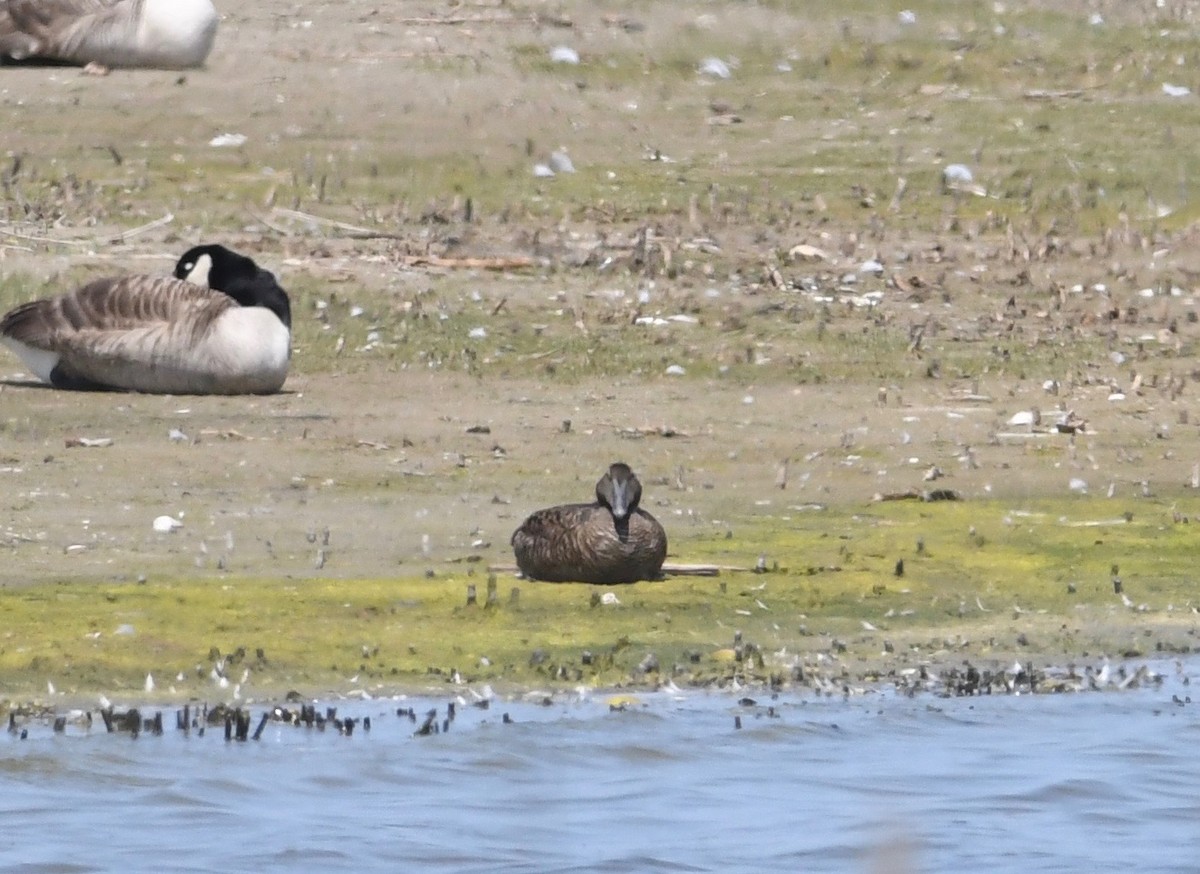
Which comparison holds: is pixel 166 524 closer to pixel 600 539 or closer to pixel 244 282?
pixel 600 539

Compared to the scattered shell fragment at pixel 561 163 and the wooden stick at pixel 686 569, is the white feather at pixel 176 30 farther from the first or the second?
the wooden stick at pixel 686 569

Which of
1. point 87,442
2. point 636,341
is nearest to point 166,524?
point 87,442

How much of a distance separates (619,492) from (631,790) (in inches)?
64.7

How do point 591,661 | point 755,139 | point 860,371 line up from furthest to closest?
1. point 755,139
2. point 860,371
3. point 591,661

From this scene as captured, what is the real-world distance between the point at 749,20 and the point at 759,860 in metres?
14.4

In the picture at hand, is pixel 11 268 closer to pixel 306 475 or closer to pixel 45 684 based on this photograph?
pixel 306 475

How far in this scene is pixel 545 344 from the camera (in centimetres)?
1473

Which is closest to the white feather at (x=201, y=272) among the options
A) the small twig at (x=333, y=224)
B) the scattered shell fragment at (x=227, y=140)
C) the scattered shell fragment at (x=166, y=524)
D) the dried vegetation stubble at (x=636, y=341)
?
the dried vegetation stubble at (x=636, y=341)

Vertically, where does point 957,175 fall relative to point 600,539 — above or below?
above

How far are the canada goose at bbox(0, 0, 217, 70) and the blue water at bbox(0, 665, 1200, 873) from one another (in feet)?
35.7

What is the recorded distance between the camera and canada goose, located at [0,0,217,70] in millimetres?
18547

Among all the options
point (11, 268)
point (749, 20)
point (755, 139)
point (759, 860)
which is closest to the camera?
point (759, 860)

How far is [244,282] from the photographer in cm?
1387

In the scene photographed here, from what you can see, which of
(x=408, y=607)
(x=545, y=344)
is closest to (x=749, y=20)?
(x=545, y=344)
